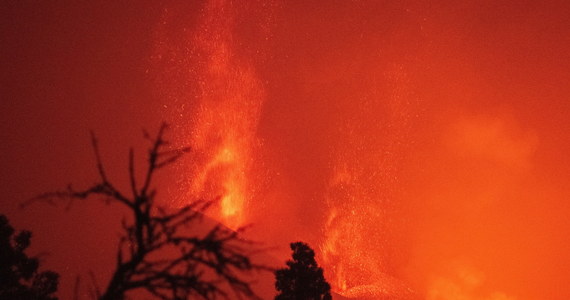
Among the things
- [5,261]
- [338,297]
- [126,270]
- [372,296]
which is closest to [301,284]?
[5,261]

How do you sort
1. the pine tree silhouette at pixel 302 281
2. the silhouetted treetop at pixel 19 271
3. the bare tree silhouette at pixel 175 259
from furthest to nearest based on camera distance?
1. the pine tree silhouette at pixel 302 281
2. the silhouetted treetop at pixel 19 271
3. the bare tree silhouette at pixel 175 259

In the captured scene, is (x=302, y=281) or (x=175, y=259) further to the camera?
(x=302, y=281)

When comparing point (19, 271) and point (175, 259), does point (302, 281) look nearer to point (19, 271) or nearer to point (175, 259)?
point (19, 271)

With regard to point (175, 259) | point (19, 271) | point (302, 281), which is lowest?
point (175, 259)

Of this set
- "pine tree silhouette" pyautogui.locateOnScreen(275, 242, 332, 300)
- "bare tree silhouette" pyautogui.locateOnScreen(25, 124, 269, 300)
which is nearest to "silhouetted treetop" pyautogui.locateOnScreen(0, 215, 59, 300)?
"pine tree silhouette" pyautogui.locateOnScreen(275, 242, 332, 300)

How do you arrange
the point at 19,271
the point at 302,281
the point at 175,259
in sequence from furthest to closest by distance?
the point at 302,281
the point at 19,271
the point at 175,259

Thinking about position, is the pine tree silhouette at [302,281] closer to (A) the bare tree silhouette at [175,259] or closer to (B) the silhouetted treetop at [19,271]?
(B) the silhouetted treetop at [19,271]

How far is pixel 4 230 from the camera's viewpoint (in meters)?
20.2

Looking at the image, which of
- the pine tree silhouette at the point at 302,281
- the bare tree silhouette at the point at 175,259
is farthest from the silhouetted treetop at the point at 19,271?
the bare tree silhouette at the point at 175,259

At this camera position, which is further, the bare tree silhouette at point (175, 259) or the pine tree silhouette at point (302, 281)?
the pine tree silhouette at point (302, 281)

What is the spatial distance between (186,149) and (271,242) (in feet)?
371

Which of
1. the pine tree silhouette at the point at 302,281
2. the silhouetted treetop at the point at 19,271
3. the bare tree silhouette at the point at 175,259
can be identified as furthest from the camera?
the pine tree silhouette at the point at 302,281

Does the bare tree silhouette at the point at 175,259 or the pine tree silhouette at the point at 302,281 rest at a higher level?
the pine tree silhouette at the point at 302,281

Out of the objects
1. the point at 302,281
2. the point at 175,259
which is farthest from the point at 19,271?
the point at 175,259
